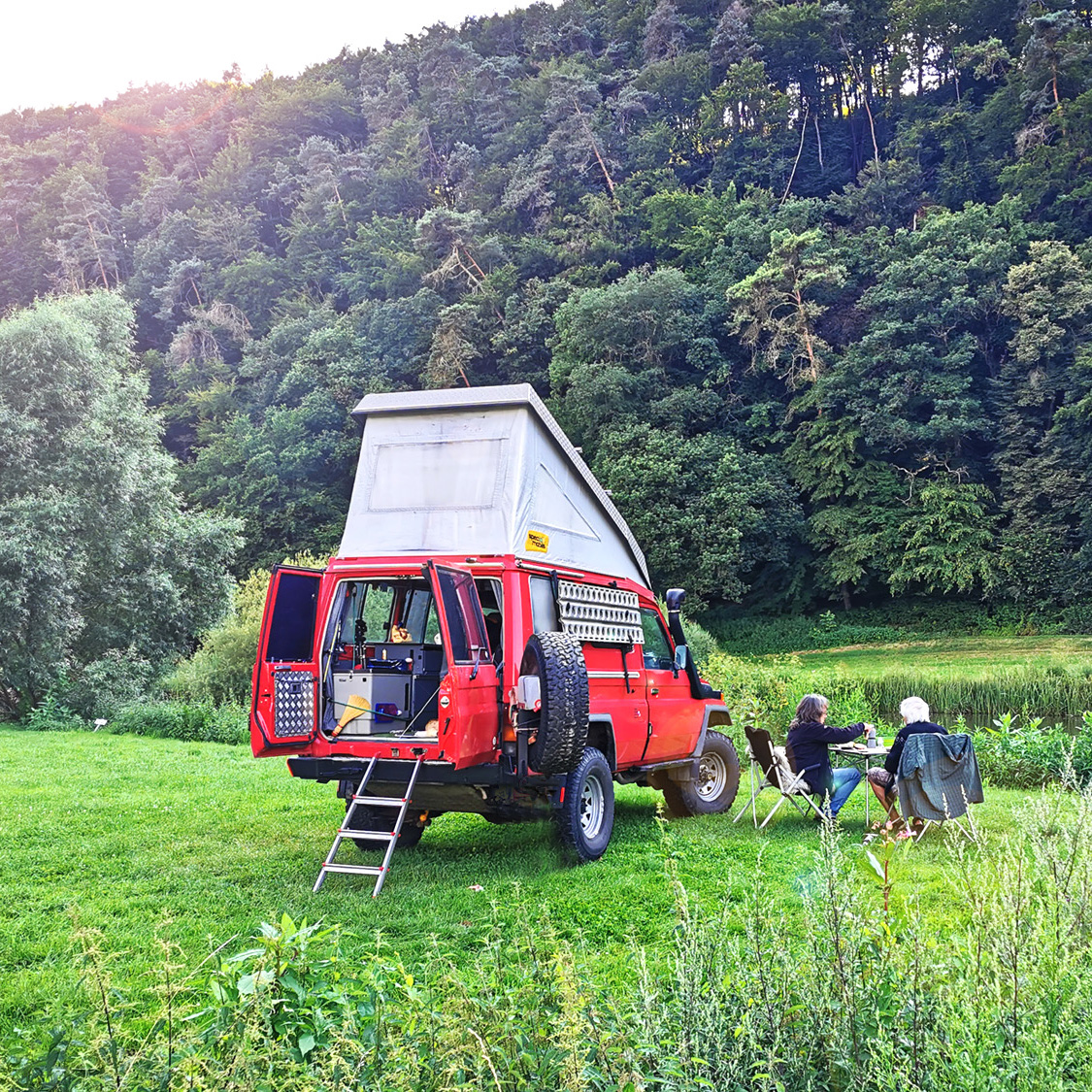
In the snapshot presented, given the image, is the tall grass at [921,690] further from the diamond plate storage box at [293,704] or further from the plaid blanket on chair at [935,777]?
the diamond plate storage box at [293,704]

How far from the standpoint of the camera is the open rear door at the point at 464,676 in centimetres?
655

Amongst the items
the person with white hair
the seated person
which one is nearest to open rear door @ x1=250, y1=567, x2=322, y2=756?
the seated person

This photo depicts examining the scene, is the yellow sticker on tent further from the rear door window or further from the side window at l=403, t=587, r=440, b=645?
the side window at l=403, t=587, r=440, b=645

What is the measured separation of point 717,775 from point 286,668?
16.7 ft

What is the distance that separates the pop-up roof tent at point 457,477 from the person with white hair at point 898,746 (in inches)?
129

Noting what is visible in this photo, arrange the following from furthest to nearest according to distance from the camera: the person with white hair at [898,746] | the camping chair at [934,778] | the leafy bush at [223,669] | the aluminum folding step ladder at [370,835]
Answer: the leafy bush at [223,669], the person with white hair at [898,746], the camping chair at [934,778], the aluminum folding step ladder at [370,835]

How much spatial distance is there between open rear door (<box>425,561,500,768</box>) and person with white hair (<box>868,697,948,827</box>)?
11.5 ft

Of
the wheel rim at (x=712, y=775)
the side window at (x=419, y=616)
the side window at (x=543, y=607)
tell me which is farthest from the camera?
the wheel rim at (x=712, y=775)

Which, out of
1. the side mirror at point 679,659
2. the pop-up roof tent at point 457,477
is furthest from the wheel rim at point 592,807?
the side mirror at point 679,659

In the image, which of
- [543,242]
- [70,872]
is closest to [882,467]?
[543,242]

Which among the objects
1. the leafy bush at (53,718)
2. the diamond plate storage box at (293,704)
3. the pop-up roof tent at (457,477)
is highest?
the pop-up roof tent at (457,477)

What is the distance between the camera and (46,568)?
22156 millimetres

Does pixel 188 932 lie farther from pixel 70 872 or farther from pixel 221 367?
pixel 221 367

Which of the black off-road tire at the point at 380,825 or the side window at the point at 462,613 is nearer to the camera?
the side window at the point at 462,613
